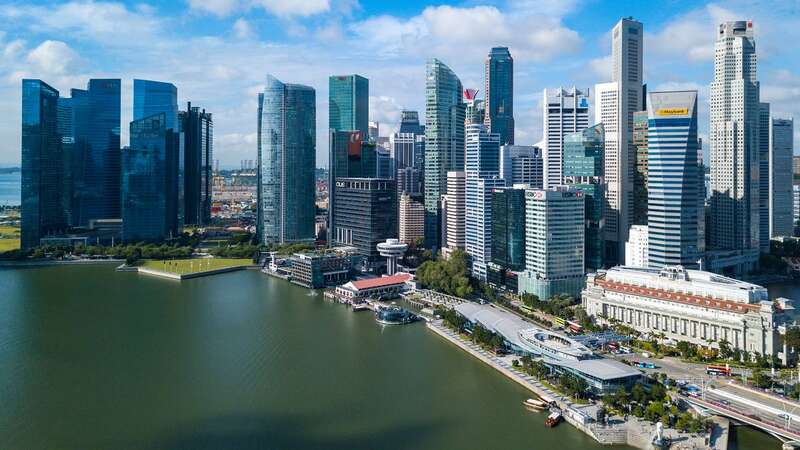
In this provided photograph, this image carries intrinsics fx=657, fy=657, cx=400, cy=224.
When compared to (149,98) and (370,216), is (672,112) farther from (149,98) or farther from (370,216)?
(149,98)

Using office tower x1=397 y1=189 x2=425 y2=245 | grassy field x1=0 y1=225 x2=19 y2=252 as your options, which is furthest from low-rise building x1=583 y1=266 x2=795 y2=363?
grassy field x1=0 y1=225 x2=19 y2=252

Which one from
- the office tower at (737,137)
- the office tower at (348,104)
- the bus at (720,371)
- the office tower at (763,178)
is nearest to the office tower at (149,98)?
the office tower at (348,104)

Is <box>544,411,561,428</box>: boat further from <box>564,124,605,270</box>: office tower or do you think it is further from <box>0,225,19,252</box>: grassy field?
<box>0,225,19,252</box>: grassy field

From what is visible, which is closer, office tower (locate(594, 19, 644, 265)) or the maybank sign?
the maybank sign

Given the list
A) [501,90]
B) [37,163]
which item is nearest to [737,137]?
[501,90]

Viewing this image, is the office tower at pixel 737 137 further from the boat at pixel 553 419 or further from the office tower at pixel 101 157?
the office tower at pixel 101 157

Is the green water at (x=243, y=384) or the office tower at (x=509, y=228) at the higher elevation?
the office tower at (x=509, y=228)
